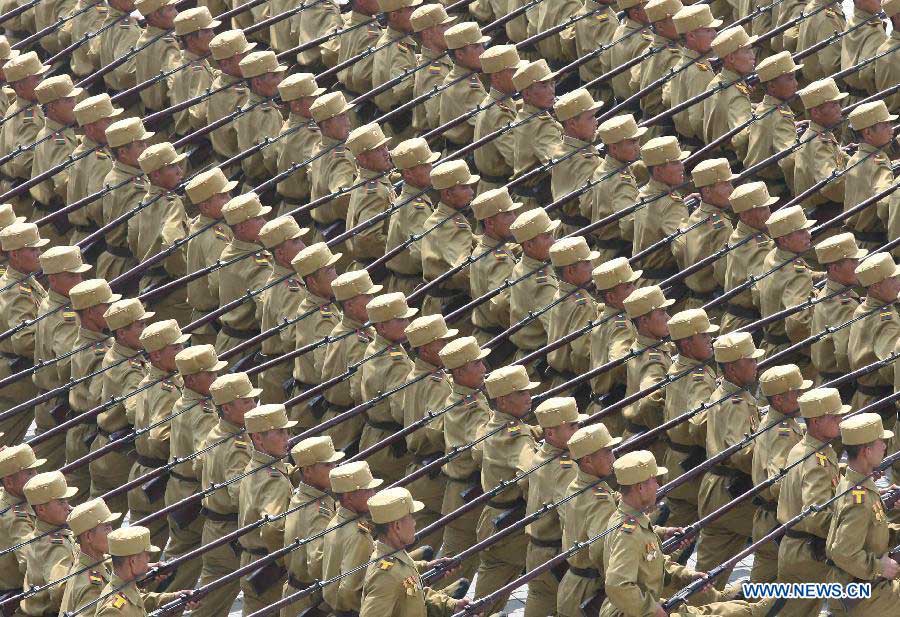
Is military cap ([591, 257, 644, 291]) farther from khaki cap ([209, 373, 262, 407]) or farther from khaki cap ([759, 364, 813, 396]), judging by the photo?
khaki cap ([209, 373, 262, 407])

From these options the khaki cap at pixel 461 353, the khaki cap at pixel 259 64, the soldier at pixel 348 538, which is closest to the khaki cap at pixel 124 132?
the khaki cap at pixel 259 64

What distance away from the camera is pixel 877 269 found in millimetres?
16203

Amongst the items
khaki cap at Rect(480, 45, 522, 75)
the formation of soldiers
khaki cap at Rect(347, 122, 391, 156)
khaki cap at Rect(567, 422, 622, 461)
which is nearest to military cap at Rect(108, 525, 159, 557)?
the formation of soldiers

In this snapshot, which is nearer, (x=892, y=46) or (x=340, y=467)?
(x=340, y=467)

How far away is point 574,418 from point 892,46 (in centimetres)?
609

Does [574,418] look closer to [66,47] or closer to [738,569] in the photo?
[738,569]

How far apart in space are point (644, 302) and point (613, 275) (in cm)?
53

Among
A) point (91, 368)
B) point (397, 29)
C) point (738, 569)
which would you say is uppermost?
point (397, 29)

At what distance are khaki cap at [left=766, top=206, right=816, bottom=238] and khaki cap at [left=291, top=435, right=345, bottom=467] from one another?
3976mm

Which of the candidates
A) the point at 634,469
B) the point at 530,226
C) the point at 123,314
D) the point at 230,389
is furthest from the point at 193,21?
the point at 634,469

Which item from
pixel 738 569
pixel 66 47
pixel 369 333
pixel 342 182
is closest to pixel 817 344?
pixel 738 569

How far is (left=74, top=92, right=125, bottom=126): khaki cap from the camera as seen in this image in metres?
19.8

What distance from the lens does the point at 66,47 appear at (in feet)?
73.5

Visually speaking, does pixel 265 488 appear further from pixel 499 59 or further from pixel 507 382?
pixel 499 59
